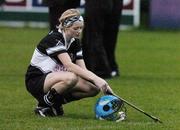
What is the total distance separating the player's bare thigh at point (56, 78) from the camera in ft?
27.8

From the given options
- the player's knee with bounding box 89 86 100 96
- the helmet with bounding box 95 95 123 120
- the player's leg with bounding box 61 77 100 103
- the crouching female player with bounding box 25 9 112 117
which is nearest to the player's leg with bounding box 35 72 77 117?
the crouching female player with bounding box 25 9 112 117

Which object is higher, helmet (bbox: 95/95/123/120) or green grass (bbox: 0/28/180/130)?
helmet (bbox: 95/95/123/120)

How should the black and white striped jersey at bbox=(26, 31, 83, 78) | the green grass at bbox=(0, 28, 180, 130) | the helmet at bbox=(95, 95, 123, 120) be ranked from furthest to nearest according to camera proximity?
the black and white striped jersey at bbox=(26, 31, 83, 78)
the helmet at bbox=(95, 95, 123, 120)
the green grass at bbox=(0, 28, 180, 130)

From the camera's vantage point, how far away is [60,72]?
8.62 meters

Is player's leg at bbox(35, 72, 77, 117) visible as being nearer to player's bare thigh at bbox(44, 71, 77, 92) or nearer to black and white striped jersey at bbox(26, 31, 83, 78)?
player's bare thigh at bbox(44, 71, 77, 92)

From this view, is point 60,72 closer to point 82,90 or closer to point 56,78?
point 56,78

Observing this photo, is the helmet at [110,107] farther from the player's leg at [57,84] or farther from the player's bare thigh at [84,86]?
the player's leg at [57,84]

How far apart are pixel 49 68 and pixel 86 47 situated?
4459mm

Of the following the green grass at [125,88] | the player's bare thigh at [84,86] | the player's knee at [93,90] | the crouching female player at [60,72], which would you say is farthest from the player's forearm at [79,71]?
the green grass at [125,88]

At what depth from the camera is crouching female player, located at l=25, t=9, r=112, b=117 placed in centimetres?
850

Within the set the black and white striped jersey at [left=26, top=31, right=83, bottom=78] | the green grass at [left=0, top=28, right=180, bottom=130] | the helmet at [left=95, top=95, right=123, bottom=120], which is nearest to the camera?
the green grass at [left=0, top=28, right=180, bottom=130]

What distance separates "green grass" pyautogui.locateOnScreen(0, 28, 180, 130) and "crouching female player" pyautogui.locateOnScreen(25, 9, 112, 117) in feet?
0.74

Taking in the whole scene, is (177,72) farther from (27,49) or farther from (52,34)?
(52,34)

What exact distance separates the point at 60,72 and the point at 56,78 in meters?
0.11
